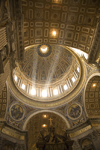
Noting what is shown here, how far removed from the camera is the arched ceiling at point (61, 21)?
1030 centimetres

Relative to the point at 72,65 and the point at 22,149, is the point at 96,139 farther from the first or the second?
the point at 72,65

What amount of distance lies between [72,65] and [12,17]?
1568 centimetres

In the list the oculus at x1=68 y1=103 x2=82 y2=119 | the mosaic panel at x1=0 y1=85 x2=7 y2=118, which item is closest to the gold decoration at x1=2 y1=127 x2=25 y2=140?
the mosaic panel at x1=0 y1=85 x2=7 y2=118

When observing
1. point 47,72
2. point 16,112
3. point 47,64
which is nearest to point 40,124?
point 16,112

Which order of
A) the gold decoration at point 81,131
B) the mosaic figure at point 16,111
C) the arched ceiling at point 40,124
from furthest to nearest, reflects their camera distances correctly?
the arched ceiling at point 40,124 < the mosaic figure at point 16,111 < the gold decoration at point 81,131

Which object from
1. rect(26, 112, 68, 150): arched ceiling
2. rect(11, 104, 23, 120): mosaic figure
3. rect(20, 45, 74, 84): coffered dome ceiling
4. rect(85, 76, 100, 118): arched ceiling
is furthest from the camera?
rect(20, 45, 74, 84): coffered dome ceiling

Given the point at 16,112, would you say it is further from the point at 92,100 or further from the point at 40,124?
the point at 92,100

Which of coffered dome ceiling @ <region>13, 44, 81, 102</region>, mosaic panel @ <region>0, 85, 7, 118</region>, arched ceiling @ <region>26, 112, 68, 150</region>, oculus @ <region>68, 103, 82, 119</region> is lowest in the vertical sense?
arched ceiling @ <region>26, 112, 68, 150</region>

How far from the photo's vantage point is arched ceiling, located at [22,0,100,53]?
33.8ft

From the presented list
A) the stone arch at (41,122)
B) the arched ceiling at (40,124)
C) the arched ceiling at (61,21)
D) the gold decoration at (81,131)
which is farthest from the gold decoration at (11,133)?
the arched ceiling at (61,21)

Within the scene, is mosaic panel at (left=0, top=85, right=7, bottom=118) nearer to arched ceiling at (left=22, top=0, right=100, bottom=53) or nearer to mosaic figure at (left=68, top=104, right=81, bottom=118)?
arched ceiling at (left=22, top=0, right=100, bottom=53)

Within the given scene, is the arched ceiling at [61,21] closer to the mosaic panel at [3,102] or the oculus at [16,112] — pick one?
the mosaic panel at [3,102]

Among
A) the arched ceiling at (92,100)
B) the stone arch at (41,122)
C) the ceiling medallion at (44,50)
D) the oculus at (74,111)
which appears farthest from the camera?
the ceiling medallion at (44,50)

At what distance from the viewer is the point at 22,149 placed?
13773 mm
